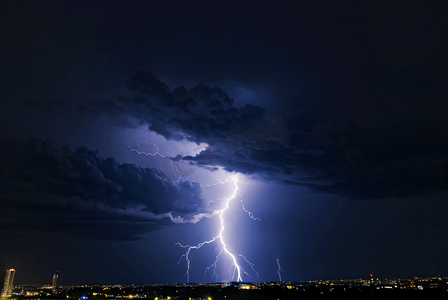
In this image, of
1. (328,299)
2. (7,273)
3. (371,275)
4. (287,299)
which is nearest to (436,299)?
(328,299)

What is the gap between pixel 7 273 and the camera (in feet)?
383

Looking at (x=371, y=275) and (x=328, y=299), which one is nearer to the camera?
(x=371, y=275)

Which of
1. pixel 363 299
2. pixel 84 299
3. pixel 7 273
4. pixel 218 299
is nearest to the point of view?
pixel 363 299

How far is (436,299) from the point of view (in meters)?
54.0

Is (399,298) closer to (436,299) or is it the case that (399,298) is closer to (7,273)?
(436,299)

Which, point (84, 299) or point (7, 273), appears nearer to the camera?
point (84, 299)

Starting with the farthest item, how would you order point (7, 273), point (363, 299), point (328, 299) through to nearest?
point (7, 273)
point (328, 299)
point (363, 299)

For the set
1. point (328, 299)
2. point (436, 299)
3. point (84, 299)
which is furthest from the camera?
point (84, 299)

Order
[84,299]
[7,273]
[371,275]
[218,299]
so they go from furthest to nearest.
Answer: [7,273] → [218,299] → [84,299] → [371,275]

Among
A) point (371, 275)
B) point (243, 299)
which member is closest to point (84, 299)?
point (243, 299)

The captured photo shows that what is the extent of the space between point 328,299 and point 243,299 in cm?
1876

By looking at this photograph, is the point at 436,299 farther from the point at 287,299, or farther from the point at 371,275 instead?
the point at 371,275

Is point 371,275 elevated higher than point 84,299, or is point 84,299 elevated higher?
point 371,275

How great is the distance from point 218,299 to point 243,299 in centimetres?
918
